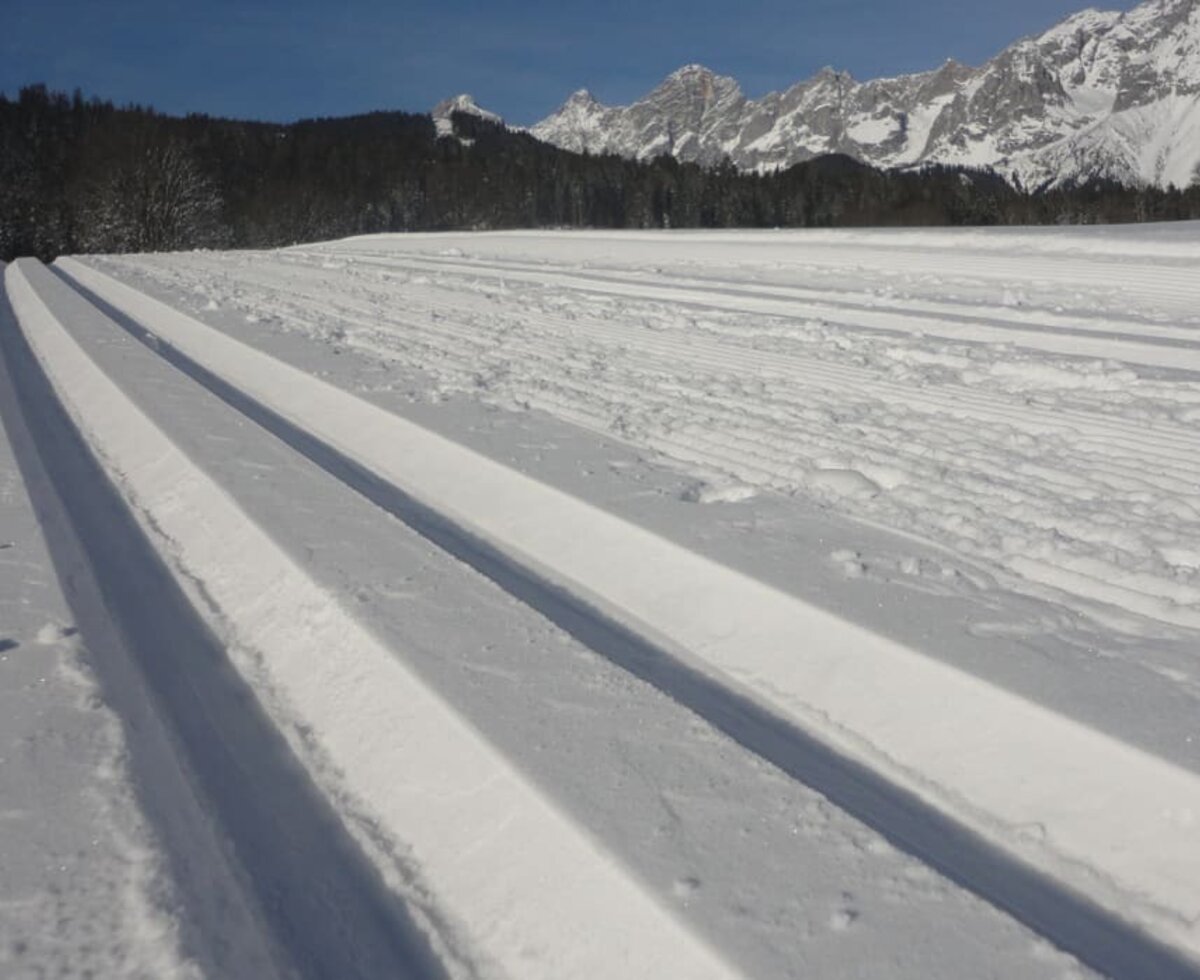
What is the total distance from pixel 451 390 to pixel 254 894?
5.28m

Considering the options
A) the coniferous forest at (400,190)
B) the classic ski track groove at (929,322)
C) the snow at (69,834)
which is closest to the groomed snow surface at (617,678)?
the snow at (69,834)

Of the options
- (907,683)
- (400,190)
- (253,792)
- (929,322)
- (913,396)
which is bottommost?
(253,792)

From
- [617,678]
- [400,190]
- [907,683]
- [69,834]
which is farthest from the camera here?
[400,190]

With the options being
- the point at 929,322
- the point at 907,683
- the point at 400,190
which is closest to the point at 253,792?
the point at 907,683

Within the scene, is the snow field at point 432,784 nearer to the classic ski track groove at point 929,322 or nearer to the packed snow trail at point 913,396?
the packed snow trail at point 913,396

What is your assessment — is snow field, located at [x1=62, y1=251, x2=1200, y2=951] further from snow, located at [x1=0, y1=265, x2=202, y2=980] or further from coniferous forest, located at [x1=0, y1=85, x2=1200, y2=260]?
coniferous forest, located at [x1=0, y1=85, x2=1200, y2=260]

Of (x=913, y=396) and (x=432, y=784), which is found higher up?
(x=913, y=396)

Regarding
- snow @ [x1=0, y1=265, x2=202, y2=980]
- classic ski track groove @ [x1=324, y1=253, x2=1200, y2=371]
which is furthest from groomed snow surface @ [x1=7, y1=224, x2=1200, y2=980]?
classic ski track groove @ [x1=324, y1=253, x2=1200, y2=371]

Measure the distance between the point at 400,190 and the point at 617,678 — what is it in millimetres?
97220

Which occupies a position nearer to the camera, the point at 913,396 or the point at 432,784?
the point at 432,784

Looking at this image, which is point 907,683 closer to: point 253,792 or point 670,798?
point 670,798

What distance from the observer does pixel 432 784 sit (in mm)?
2756

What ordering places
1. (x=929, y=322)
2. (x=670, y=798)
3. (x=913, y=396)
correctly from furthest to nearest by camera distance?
(x=929, y=322)
(x=913, y=396)
(x=670, y=798)

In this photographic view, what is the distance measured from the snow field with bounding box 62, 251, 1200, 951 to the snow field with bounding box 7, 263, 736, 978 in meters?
0.92
